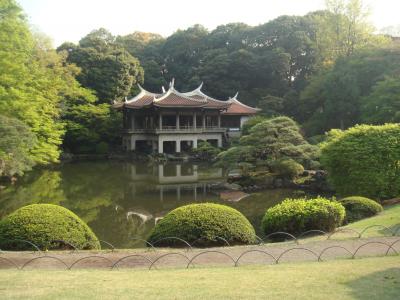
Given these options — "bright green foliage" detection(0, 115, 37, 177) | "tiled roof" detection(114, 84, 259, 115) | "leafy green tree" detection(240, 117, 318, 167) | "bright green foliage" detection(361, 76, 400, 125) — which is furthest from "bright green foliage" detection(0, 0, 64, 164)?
"bright green foliage" detection(361, 76, 400, 125)

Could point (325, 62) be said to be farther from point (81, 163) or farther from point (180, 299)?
point (180, 299)

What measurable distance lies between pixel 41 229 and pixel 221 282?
436cm

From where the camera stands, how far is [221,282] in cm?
596

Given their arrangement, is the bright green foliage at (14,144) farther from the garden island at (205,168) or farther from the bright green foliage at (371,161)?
the bright green foliage at (371,161)

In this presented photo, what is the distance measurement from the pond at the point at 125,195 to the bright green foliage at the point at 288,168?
40.5 inches

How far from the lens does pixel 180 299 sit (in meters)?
5.20

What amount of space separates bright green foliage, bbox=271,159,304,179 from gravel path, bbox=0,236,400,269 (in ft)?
39.4

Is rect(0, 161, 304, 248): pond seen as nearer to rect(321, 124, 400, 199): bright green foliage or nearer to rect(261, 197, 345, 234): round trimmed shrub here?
rect(321, 124, 400, 199): bright green foliage

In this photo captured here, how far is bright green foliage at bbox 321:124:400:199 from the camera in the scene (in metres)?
15.0

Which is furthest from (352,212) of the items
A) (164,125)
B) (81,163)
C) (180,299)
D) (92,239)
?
(164,125)

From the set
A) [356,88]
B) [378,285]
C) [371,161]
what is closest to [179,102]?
[356,88]

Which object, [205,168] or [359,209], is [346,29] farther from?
[359,209]

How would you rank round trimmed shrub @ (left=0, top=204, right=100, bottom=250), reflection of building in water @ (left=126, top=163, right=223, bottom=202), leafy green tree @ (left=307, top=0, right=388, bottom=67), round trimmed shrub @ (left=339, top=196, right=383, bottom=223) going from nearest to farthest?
round trimmed shrub @ (left=0, top=204, right=100, bottom=250), round trimmed shrub @ (left=339, top=196, right=383, bottom=223), reflection of building in water @ (left=126, top=163, right=223, bottom=202), leafy green tree @ (left=307, top=0, right=388, bottom=67)

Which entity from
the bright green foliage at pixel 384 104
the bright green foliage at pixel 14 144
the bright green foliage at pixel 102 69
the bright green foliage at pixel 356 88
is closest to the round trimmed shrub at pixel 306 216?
the bright green foliage at pixel 14 144
